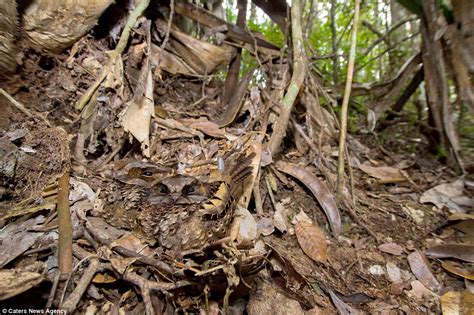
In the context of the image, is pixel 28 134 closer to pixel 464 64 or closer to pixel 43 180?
pixel 43 180

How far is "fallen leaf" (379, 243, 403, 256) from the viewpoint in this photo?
1.82 meters

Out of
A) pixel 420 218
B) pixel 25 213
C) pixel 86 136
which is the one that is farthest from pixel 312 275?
pixel 86 136

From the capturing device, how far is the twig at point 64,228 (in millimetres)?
1248

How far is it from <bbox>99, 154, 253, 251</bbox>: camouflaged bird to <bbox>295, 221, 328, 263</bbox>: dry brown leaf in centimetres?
47

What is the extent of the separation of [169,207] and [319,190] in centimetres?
104

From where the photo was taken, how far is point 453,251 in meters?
1.78

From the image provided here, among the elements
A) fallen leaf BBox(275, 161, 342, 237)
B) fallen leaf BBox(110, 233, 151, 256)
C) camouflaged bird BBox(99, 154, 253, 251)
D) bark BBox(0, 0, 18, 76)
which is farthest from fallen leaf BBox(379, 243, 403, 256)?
bark BBox(0, 0, 18, 76)

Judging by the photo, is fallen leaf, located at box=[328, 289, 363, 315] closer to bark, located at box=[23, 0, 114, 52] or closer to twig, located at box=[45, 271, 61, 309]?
twig, located at box=[45, 271, 61, 309]

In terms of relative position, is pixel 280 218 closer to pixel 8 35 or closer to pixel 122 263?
pixel 122 263

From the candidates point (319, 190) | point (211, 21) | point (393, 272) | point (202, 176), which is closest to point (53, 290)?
point (202, 176)

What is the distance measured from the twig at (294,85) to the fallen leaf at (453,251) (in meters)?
1.14

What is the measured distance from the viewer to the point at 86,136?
1.97 meters

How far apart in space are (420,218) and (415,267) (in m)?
0.49

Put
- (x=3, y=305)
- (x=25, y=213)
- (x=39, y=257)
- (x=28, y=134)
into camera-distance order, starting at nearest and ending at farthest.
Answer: (x=3, y=305)
(x=39, y=257)
(x=25, y=213)
(x=28, y=134)
